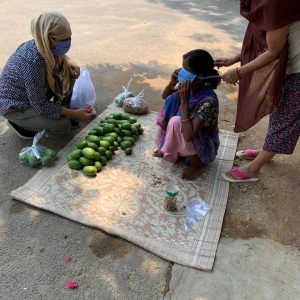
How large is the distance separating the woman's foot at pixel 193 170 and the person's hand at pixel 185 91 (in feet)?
1.86

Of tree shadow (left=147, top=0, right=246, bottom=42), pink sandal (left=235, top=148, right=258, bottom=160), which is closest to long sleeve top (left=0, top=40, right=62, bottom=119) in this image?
pink sandal (left=235, top=148, right=258, bottom=160)

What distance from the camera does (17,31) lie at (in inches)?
262

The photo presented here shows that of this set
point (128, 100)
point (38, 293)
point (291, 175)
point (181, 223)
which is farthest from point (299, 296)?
point (128, 100)

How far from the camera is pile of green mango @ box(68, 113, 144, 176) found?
3.32m

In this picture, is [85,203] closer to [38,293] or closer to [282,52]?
[38,293]

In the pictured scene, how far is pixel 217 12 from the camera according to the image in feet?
30.1

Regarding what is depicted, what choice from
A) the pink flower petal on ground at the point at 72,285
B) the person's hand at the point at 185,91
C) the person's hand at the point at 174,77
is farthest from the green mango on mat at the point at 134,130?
the pink flower petal on ground at the point at 72,285

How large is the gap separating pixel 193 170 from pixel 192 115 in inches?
21.1

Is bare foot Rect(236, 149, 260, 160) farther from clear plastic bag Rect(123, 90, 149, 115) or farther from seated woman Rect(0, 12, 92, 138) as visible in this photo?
seated woman Rect(0, 12, 92, 138)

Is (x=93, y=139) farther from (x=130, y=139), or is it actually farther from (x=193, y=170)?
(x=193, y=170)

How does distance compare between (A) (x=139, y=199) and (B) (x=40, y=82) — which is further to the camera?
(B) (x=40, y=82)

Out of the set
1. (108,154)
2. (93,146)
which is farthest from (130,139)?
(93,146)

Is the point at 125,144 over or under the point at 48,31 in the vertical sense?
under

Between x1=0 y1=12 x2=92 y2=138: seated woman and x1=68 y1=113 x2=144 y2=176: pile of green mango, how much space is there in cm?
26
